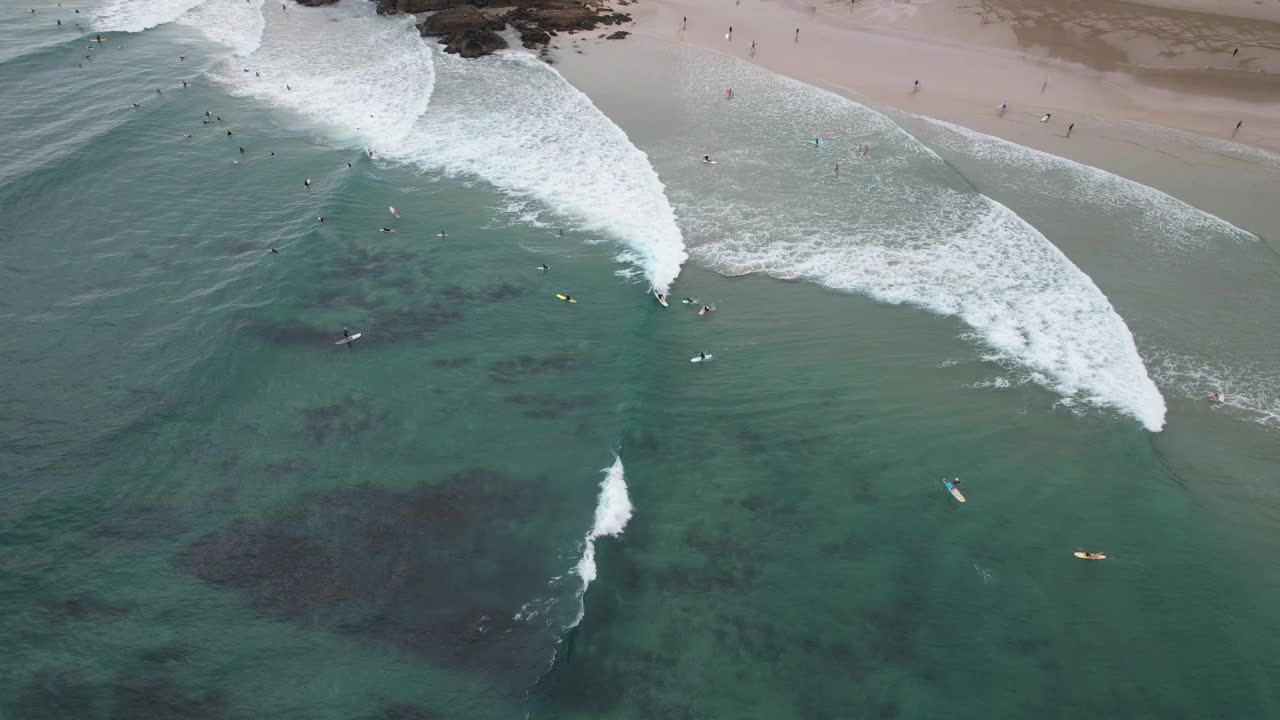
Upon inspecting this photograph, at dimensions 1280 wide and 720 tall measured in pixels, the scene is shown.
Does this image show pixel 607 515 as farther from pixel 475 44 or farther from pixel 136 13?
pixel 136 13

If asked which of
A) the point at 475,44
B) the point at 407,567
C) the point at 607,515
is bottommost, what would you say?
the point at 407,567

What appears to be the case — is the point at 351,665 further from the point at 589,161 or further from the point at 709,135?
the point at 709,135

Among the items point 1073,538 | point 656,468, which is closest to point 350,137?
point 656,468

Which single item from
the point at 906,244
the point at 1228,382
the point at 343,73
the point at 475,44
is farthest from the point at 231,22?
the point at 1228,382

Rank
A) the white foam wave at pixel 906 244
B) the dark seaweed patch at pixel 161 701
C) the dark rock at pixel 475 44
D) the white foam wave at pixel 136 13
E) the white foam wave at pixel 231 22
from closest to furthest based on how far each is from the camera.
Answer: the dark seaweed patch at pixel 161 701
the white foam wave at pixel 906 244
the dark rock at pixel 475 44
the white foam wave at pixel 231 22
the white foam wave at pixel 136 13

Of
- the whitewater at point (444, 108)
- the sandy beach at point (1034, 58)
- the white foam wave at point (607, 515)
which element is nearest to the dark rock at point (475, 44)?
the whitewater at point (444, 108)

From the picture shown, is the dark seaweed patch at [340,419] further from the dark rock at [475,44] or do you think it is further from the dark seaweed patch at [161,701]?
the dark rock at [475,44]
